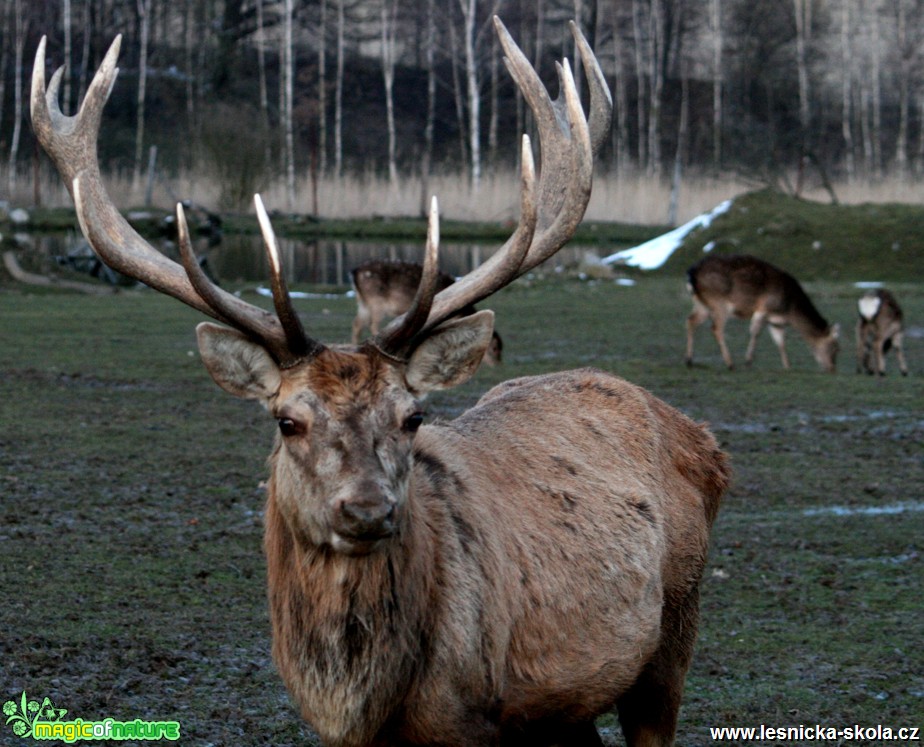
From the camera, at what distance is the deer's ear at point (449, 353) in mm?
3916

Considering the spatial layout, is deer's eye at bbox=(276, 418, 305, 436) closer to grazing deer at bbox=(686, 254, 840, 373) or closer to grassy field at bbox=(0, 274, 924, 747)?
grassy field at bbox=(0, 274, 924, 747)

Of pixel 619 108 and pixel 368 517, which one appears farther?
pixel 619 108

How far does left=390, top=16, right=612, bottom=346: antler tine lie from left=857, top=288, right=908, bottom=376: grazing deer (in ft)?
34.4

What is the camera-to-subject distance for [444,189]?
35.6 metres

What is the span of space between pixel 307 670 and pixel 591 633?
2.83 ft

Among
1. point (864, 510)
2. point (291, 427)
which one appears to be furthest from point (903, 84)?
point (291, 427)

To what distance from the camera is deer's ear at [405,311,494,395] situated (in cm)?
392

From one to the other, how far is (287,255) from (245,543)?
2206 cm

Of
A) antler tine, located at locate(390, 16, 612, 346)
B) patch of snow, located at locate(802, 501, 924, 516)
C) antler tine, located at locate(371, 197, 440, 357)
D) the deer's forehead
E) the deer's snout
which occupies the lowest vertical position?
patch of snow, located at locate(802, 501, 924, 516)

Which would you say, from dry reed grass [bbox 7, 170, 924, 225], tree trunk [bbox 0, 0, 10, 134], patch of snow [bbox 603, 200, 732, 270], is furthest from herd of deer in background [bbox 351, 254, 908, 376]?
tree trunk [bbox 0, 0, 10, 134]

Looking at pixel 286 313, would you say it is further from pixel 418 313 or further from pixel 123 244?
pixel 123 244

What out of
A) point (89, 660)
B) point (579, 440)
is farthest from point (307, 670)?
point (89, 660)

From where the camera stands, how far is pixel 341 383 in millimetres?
3674

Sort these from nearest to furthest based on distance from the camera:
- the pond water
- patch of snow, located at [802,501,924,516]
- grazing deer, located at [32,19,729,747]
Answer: grazing deer, located at [32,19,729,747] < patch of snow, located at [802,501,924,516] < the pond water
